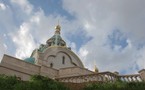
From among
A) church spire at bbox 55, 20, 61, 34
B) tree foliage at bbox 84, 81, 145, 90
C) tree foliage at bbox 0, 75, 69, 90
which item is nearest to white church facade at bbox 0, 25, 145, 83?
church spire at bbox 55, 20, 61, 34

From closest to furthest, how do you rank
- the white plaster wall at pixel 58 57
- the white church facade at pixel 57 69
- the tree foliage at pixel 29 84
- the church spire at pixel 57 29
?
1. the tree foliage at pixel 29 84
2. the white church facade at pixel 57 69
3. the white plaster wall at pixel 58 57
4. the church spire at pixel 57 29

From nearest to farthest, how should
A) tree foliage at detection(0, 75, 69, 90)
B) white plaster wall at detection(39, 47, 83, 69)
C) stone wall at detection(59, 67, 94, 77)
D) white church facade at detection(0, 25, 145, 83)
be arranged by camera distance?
tree foliage at detection(0, 75, 69, 90), white church facade at detection(0, 25, 145, 83), stone wall at detection(59, 67, 94, 77), white plaster wall at detection(39, 47, 83, 69)

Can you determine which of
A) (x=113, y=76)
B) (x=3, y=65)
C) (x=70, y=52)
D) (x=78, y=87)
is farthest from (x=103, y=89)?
(x=70, y=52)

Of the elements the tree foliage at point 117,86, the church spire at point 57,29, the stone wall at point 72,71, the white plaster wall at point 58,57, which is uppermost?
the church spire at point 57,29

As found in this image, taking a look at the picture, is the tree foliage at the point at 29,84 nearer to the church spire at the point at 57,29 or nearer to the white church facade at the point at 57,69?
the white church facade at the point at 57,69

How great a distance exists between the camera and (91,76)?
18297 millimetres

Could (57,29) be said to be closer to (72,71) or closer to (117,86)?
(72,71)

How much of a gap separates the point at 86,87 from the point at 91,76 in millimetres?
3638

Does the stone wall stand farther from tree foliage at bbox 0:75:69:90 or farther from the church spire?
the church spire

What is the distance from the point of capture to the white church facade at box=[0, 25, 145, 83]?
1752cm

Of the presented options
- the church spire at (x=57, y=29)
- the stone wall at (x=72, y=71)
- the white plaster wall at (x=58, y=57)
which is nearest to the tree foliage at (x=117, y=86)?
the stone wall at (x=72, y=71)

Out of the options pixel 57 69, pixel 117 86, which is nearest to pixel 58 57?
pixel 57 69

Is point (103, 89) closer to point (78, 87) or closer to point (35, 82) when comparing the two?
point (78, 87)

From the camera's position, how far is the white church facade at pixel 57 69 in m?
17.5
